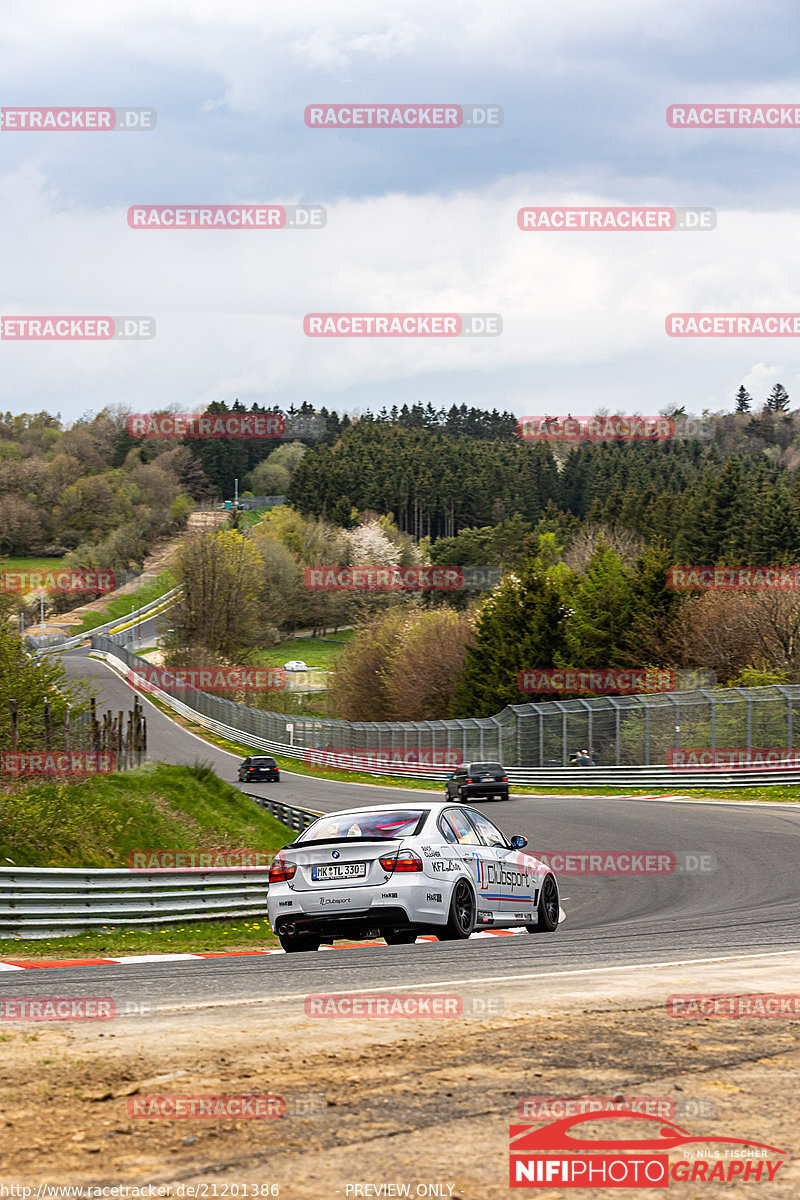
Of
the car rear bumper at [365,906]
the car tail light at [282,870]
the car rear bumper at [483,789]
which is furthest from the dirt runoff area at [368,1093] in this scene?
the car rear bumper at [483,789]

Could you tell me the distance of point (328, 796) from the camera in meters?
46.1

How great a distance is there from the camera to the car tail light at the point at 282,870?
1188cm

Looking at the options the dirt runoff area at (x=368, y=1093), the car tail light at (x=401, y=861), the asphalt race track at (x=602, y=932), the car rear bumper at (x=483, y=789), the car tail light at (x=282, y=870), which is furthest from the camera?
the car rear bumper at (x=483, y=789)

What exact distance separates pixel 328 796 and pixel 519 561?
79.8 m

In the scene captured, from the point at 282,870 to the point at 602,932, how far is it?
3.55 meters

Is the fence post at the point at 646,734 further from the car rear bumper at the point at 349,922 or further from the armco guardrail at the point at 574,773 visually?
the car rear bumper at the point at 349,922

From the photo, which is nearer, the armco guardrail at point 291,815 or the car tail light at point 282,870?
the car tail light at point 282,870

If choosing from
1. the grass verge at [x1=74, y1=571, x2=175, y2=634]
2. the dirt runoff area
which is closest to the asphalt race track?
the dirt runoff area

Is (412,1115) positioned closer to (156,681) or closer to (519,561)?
Answer: (156,681)

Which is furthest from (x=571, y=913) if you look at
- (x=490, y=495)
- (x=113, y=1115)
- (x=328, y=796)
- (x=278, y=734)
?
(x=490, y=495)

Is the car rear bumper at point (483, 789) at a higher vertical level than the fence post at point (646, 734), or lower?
lower

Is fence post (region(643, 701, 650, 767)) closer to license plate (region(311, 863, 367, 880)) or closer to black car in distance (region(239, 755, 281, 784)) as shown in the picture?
black car in distance (region(239, 755, 281, 784))

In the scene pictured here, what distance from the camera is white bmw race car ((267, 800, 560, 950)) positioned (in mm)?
11438

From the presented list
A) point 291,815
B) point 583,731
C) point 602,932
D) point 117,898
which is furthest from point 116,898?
point 583,731
